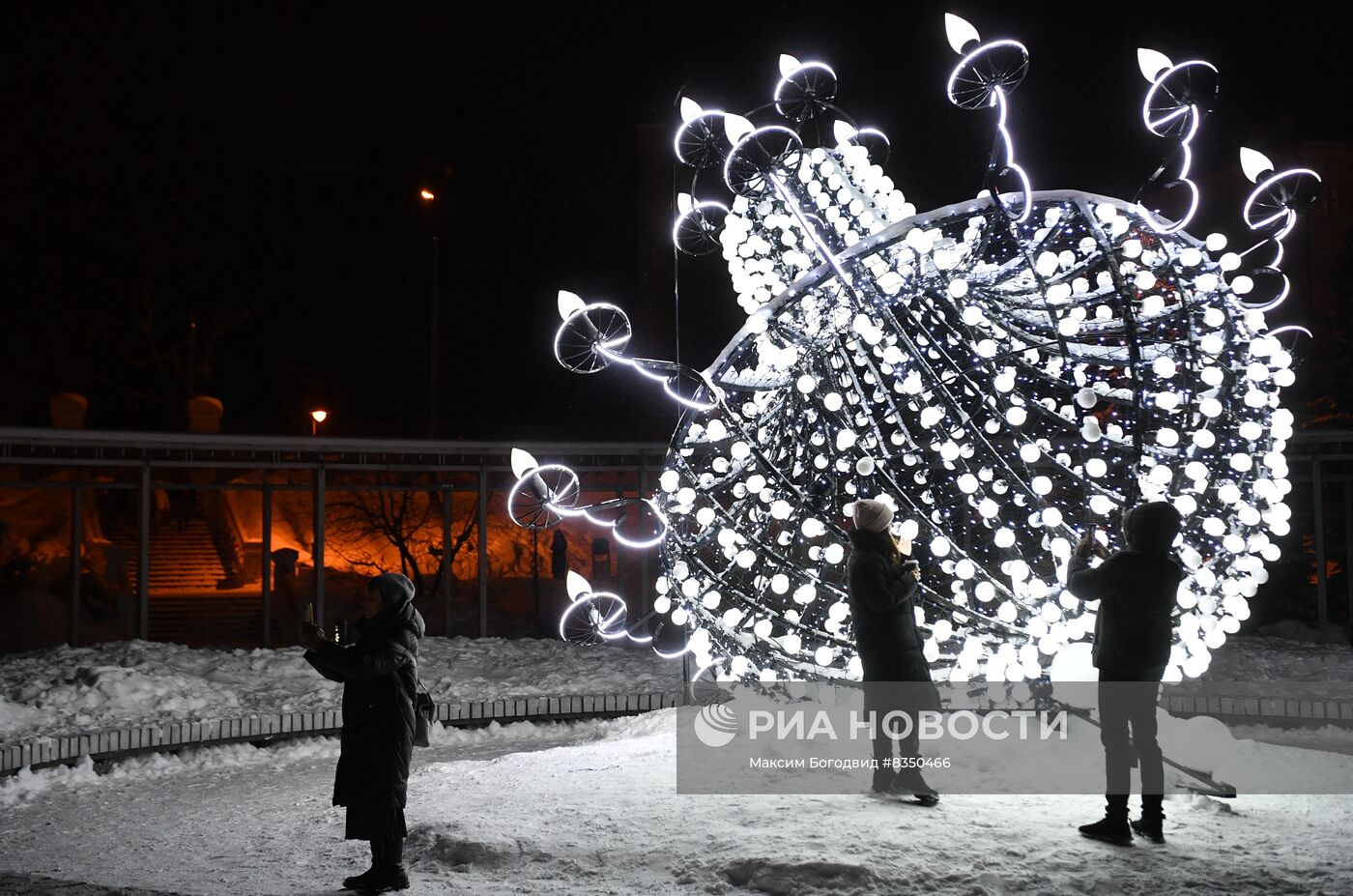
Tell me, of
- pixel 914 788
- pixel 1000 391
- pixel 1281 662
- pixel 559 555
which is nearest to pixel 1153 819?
pixel 914 788

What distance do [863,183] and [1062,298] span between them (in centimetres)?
202

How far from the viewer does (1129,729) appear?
5.11 meters

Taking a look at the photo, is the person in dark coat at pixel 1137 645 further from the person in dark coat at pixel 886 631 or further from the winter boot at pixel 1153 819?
the person in dark coat at pixel 886 631

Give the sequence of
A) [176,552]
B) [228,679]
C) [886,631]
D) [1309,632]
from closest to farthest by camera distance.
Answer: [886,631], [228,679], [1309,632], [176,552]

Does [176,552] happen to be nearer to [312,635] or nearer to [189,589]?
[189,589]

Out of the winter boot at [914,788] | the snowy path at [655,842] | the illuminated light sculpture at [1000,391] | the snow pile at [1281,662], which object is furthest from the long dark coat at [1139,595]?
the snow pile at [1281,662]

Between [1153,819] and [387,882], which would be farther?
[1153,819]

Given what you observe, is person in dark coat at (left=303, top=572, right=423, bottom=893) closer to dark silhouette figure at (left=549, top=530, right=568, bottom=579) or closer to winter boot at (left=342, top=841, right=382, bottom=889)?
winter boot at (left=342, top=841, right=382, bottom=889)

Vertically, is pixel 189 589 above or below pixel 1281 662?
above

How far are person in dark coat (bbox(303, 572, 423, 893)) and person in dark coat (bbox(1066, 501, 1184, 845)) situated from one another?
3242 mm

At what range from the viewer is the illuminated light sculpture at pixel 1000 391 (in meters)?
5.48

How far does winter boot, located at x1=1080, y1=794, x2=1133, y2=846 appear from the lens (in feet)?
16.2

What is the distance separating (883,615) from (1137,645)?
4.07 feet

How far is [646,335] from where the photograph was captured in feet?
79.5
